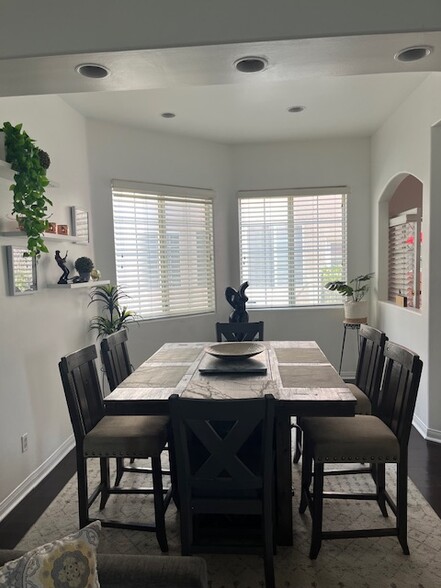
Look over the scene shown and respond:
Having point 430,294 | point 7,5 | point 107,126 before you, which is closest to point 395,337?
point 430,294

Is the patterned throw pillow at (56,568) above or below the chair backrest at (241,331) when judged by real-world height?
below

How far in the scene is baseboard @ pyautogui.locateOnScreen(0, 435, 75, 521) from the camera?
2680 millimetres

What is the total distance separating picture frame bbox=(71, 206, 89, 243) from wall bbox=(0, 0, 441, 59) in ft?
6.11

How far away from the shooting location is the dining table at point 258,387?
6.75ft

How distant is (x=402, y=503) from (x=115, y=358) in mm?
1959

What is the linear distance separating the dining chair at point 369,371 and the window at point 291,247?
2.27 meters

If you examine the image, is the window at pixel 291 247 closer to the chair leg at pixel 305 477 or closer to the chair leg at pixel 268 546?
the chair leg at pixel 305 477

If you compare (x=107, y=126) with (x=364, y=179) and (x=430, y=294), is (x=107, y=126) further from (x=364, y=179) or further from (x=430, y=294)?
(x=430, y=294)

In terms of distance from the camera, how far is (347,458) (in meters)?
2.15

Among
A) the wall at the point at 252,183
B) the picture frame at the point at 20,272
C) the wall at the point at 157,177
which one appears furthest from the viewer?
the wall at the point at 252,183

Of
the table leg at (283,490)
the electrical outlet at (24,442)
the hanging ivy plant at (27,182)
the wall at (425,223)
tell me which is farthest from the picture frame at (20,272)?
the wall at (425,223)

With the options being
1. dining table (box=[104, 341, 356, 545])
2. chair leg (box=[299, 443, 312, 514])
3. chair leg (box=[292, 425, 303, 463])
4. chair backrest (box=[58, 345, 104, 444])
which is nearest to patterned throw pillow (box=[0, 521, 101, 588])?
dining table (box=[104, 341, 356, 545])

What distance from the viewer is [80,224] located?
3.91 meters

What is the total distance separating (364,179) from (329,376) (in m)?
3.43
